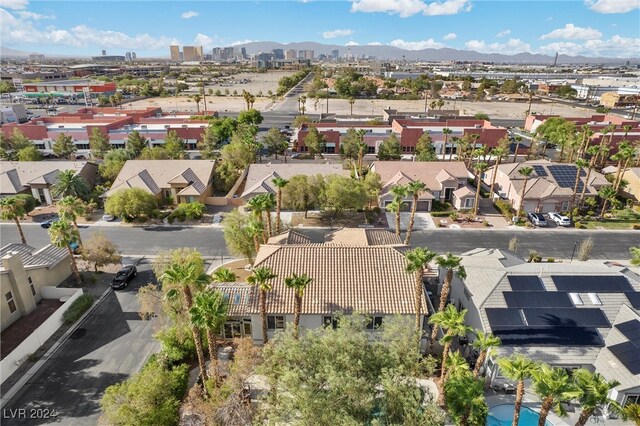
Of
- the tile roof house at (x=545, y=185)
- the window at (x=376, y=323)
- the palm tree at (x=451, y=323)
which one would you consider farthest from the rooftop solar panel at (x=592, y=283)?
the tile roof house at (x=545, y=185)

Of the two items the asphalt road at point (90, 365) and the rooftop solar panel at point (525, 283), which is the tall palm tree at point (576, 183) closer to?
the rooftop solar panel at point (525, 283)

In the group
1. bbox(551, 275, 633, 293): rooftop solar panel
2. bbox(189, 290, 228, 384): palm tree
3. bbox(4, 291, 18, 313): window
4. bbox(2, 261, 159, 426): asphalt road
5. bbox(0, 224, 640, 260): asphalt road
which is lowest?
bbox(2, 261, 159, 426): asphalt road

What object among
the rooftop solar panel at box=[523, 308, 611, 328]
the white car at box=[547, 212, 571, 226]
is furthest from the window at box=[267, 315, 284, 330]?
the white car at box=[547, 212, 571, 226]

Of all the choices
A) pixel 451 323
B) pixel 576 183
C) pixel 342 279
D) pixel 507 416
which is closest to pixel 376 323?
pixel 342 279

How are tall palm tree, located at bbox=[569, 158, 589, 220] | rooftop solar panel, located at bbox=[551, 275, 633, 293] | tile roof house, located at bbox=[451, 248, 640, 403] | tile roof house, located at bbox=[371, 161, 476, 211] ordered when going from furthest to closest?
tile roof house, located at bbox=[371, 161, 476, 211], tall palm tree, located at bbox=[569, 158, 589, 220], rooftop solar panel, located at bbox=[551, 275, 633, 293], tile roof house, located at bbox=[451, 248, 640, 403]

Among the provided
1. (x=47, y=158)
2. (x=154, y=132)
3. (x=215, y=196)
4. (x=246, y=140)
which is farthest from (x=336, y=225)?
(x=47, y=158)

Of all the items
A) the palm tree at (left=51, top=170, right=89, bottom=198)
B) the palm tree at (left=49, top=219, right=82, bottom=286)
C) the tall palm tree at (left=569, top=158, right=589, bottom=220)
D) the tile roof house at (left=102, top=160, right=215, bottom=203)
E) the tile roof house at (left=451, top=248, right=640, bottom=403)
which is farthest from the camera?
the tile roof house at (left=102, top=160, right=215, bottom=203)

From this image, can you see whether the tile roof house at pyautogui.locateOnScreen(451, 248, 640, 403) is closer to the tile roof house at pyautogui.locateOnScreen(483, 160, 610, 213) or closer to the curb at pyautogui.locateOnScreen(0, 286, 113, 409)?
the tile roof house at pyautogui.locateOnScreen(483, 160, 610, 213)
